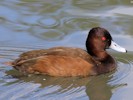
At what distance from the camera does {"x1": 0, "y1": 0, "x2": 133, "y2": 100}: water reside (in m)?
7.24

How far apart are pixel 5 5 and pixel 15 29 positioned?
3.74ft

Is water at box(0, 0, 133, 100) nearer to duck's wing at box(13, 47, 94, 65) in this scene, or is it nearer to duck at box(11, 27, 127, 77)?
duck at box(11, 27, 127, 77)

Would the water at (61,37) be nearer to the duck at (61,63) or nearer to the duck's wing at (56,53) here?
the duck at (61,63)

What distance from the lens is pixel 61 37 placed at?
9023mm

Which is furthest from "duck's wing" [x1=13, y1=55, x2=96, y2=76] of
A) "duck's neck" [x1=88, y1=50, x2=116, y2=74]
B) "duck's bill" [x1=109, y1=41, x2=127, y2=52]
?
"duck's bill" [x1=109, y1=41, x2=127, y2=52]


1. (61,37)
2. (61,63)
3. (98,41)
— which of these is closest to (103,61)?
(98,41)

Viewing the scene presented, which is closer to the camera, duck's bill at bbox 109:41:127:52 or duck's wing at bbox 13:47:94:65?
duck's wing at bbox 13:47:94:65

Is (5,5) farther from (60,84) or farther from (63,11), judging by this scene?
(60,84)

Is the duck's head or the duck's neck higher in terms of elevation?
the duck's head

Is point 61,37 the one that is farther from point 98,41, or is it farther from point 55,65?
point 55,65

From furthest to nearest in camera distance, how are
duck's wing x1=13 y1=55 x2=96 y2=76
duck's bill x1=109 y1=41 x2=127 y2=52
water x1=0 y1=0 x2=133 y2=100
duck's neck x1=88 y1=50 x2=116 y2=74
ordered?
duck's bill x1=109 y1=41 x2=127 y2=52 → duck's neck x1=88 y1=50 x2=116 y2=74 → duck's wing x1=13 y1=55 x2=96 y2=76 → water x1=0 y1=0 x2=133 y2=100

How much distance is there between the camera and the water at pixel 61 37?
7245 mm

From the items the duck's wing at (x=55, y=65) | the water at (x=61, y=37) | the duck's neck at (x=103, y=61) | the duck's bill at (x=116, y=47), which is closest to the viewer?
the water at (x=61, y=37)

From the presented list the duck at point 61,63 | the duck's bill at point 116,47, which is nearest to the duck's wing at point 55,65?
the duck at point 61,63
